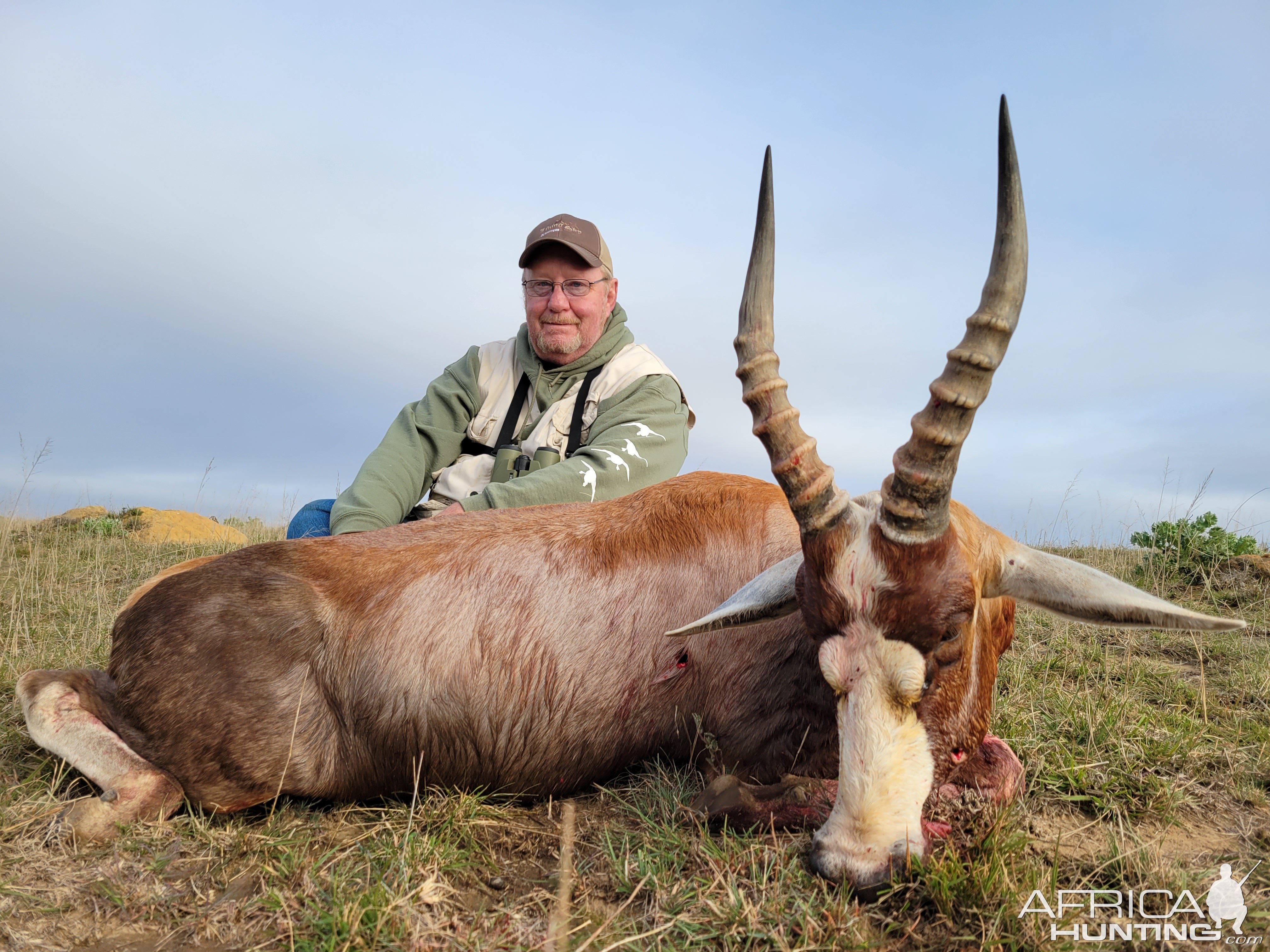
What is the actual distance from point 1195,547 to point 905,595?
760 cm

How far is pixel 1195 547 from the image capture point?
865 centimetres

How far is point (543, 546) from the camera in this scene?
13.0 ft

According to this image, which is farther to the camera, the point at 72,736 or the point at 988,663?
the point at 72,736

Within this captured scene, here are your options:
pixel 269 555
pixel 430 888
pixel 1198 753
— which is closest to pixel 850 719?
pixel 430 888

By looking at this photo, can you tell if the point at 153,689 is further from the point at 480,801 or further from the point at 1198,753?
the point at 1198,753

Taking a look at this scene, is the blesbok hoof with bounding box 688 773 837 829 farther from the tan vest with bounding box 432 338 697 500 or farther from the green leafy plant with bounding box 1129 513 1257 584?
the green leafy plant with bounding box 1129 513 1257 584

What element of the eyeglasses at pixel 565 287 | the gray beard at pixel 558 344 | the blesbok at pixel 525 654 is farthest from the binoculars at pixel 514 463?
the blesbok at pixel 525 654

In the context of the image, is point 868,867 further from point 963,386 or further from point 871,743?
point 963,386

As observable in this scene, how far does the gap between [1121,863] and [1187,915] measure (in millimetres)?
242

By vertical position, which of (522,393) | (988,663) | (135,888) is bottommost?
(135,888)

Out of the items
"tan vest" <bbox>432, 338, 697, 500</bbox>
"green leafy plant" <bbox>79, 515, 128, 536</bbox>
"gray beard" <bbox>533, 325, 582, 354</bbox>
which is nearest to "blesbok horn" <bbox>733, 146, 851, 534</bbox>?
"tan vest" <bbox>432, 338, 697, 500</bbox>

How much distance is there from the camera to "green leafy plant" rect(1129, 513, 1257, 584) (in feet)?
27.7

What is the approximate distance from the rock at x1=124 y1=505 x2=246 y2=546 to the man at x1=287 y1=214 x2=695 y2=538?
22.1ft

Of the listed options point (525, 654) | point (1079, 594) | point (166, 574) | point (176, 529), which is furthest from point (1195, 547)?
point (176, 529)
